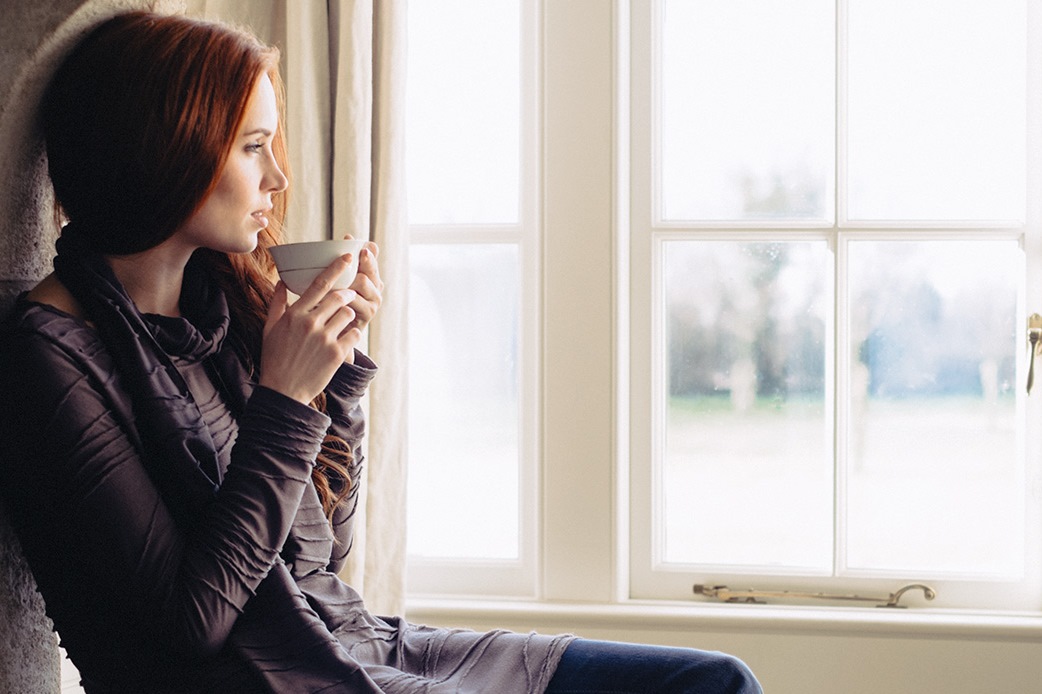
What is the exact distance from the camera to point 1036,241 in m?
2.12

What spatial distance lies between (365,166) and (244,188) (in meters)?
0.71

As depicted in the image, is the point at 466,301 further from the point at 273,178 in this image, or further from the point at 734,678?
the point at 734,678

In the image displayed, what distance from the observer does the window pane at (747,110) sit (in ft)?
7.17

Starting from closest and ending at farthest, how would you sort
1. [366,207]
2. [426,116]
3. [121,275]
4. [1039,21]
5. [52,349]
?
1. [52,349]
2. [121,275]
3. [366,207]
4. [1039,21]
5. [426,116]

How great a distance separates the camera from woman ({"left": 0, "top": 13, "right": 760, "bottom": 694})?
3.34 feet

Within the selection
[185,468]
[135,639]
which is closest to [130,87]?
[185,468]

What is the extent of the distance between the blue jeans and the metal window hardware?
3.06 feet

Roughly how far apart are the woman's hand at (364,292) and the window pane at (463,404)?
0.95 m

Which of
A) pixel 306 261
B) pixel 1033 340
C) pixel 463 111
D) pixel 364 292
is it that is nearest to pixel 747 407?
pixel 1033 340

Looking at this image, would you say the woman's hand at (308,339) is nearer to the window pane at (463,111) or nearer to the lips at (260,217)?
the lips at (260,217)

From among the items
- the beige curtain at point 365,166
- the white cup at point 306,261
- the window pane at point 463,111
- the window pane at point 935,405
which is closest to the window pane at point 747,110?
the window pane at point 935,405

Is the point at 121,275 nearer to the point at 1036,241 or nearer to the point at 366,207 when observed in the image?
the point at 366,207

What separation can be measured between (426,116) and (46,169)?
1.15 meters

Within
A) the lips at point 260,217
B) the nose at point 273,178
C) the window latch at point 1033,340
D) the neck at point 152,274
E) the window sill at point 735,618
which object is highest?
the nose at point 273,178
